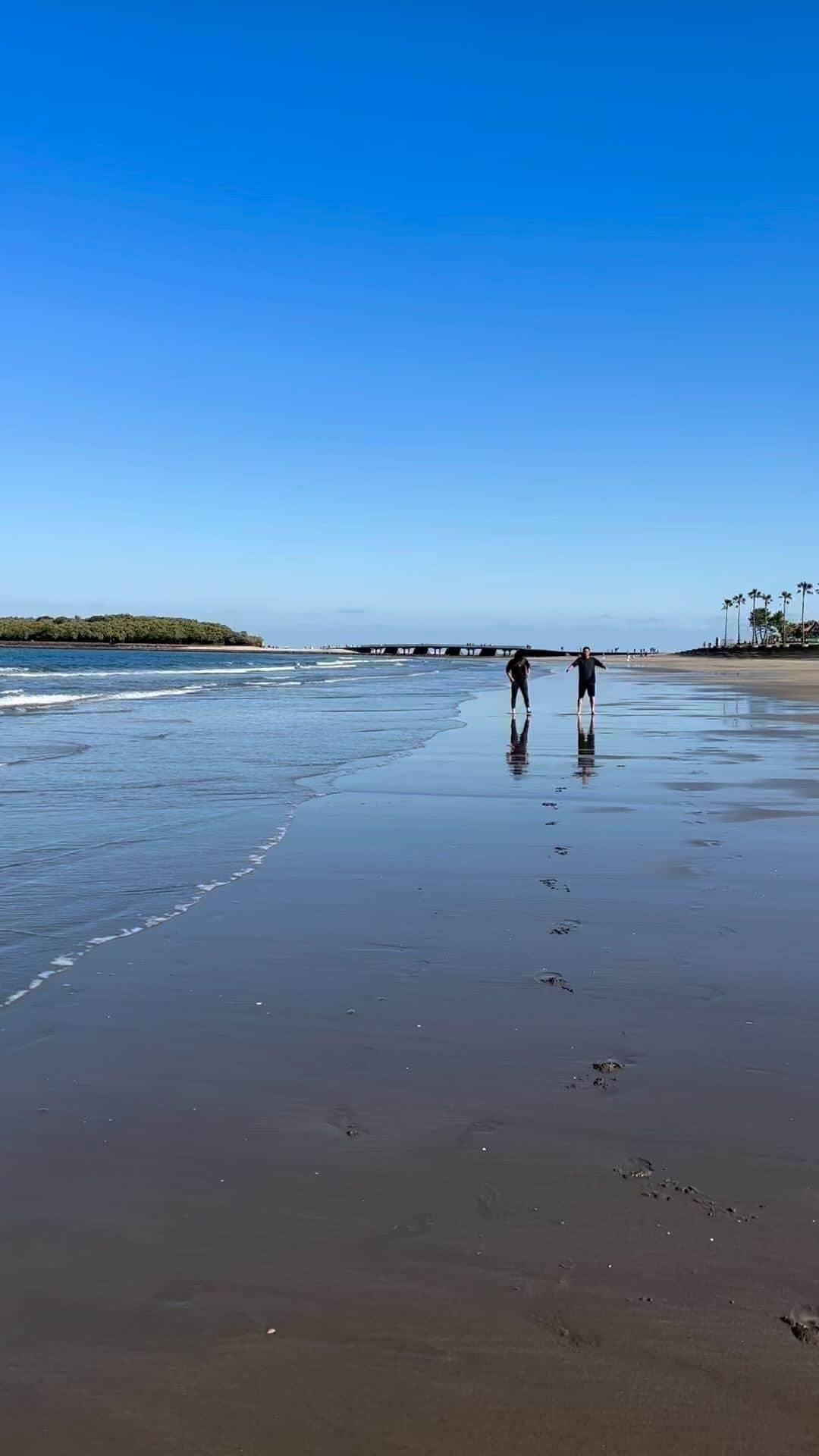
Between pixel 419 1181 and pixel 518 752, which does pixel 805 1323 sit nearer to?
pixel 419 1181

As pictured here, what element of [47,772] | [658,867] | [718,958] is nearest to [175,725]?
[47,772]

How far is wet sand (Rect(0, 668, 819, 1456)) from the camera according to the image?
2689 mm

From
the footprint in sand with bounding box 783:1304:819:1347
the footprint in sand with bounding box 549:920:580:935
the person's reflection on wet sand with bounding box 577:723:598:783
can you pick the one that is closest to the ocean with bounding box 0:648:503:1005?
the footprint in sand with bounding box 549:920:580:935

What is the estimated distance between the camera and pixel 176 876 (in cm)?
891

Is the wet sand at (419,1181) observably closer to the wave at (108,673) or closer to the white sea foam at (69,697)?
the white sea foam at (69,697)

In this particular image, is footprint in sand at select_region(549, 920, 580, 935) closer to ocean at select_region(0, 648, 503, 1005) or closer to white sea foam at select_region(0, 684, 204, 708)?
ocean at select_region(0, 648, 503, 1005)

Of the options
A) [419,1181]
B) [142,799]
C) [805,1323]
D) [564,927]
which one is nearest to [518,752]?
[142,799]

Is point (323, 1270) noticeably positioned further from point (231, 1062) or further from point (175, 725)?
point (175, 725)

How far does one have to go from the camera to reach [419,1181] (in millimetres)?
3729

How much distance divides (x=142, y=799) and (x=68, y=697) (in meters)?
31.9

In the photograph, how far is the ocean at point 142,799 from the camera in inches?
298

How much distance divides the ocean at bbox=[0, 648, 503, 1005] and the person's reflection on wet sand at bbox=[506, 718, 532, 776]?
6.60 ft

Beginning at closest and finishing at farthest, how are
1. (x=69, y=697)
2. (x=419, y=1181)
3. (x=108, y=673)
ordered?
1. (x=419, y=1181)
2. (x=69, y=697)
3. (x=108, y=673)

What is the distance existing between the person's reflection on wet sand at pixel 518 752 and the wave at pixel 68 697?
1995cm
